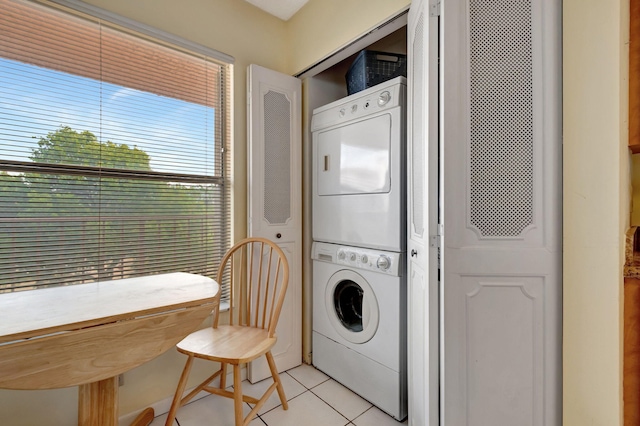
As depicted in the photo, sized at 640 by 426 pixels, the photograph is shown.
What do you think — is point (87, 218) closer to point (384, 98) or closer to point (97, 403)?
point (97, 403)

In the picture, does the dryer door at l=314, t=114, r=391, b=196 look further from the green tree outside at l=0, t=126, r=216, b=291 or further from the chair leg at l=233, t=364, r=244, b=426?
the chair leg at l=233, t=364, r=244, b=426

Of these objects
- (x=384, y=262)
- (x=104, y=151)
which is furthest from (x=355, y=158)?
(x=104, y=151)

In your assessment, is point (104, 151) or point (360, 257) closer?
point (104, 151)

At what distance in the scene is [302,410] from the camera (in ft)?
5.70

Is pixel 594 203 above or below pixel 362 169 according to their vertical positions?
below

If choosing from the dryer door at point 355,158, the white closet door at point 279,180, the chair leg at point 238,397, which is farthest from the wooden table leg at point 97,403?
the dryer door at point 355,158

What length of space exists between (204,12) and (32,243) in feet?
5.54

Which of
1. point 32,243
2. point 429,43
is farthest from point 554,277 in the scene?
point 32,243

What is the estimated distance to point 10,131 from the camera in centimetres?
135

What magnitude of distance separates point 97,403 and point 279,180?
153 cm

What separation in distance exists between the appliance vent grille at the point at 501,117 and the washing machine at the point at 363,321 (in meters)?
0.66

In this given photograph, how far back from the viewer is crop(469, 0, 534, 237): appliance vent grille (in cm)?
107

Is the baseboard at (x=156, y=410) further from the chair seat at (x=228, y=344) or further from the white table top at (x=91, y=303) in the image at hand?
the white table top at (x=91, y=303)

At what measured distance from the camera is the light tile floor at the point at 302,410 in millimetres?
1639
